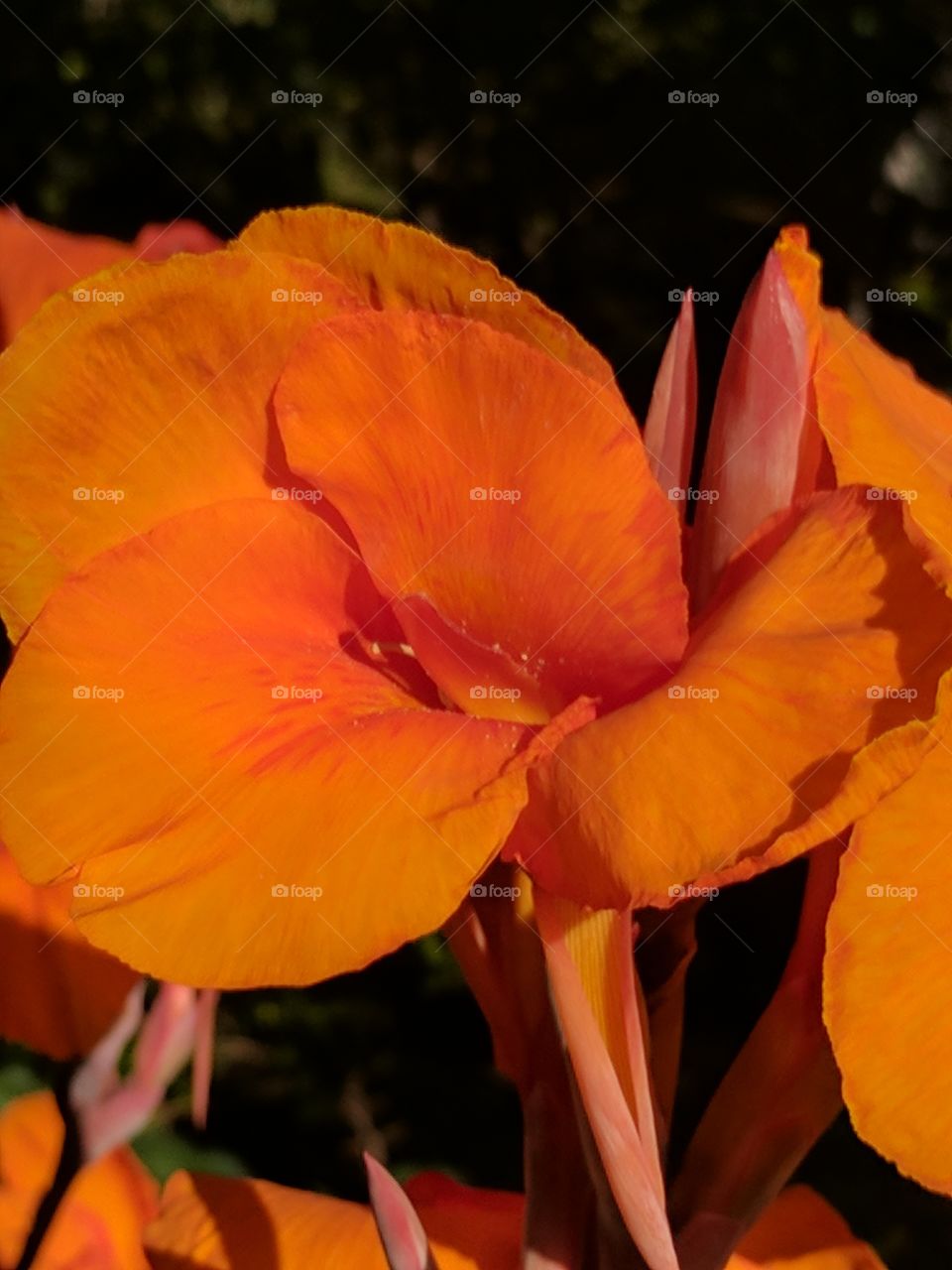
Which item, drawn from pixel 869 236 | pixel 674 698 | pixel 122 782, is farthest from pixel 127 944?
pixel 869 236

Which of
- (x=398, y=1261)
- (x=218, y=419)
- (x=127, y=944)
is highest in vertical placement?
(x=218, y=419)

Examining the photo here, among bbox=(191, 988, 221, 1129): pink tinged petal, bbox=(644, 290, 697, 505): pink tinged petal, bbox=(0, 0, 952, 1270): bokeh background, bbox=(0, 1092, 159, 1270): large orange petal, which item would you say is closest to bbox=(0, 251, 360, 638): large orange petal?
bbox=(644, 290, 697, 505): pink tinged petal

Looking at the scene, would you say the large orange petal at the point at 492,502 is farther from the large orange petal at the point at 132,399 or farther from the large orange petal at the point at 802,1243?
the large orange petal at the point at 802,1243

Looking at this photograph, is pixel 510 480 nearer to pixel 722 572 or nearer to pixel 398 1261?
pixel 722 572

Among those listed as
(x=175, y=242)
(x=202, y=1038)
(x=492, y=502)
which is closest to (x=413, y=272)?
(x=492, y=502)

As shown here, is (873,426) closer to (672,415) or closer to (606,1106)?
(672,415)
